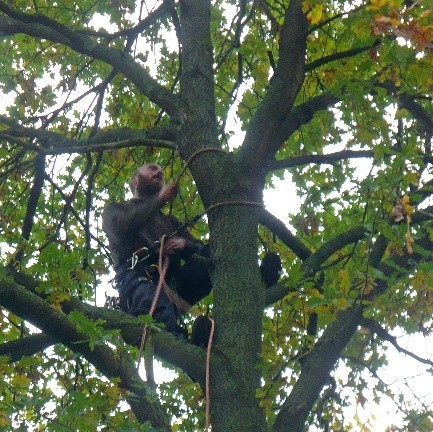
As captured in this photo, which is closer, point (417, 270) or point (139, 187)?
point (417, 270)

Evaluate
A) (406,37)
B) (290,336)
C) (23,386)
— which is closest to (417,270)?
(290,336)

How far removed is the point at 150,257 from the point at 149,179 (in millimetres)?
999

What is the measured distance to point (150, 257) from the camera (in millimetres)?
6113

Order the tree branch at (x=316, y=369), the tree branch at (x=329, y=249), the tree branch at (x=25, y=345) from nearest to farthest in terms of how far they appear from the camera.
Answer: the tree branch at (x=316, y=369)
the tree branch at (x=25, y=345)
the tree branch at (x=329, y=249)

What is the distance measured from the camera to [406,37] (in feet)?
11.2

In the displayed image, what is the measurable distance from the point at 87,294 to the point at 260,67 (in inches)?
104

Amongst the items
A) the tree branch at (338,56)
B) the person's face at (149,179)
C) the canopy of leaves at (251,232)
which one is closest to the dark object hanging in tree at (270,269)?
the canopy of leaves at (251,232)

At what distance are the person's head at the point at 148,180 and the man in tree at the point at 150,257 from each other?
431 millimetres

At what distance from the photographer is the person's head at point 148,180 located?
6906mm

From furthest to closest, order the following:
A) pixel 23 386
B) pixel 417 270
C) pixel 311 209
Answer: pixel 311 209 → pixel 23 386 → pixel 417 270

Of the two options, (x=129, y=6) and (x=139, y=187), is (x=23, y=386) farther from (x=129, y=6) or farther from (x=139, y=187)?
(x=129, y=6)

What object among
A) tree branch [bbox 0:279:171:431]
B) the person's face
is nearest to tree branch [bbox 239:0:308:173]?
the person's face

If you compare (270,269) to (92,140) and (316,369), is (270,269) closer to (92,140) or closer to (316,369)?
(316,369)

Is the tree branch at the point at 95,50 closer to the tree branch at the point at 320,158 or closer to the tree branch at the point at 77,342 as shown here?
the tree branch at the point at 320,158
